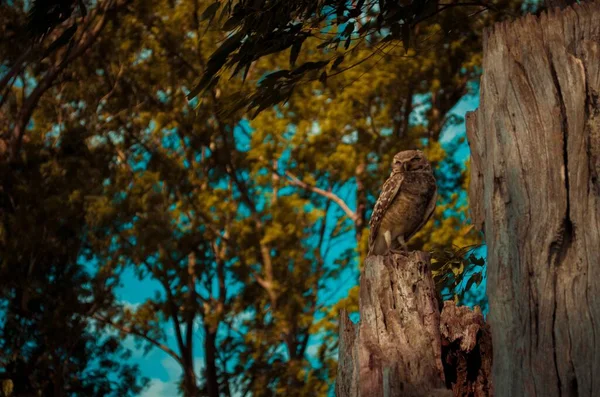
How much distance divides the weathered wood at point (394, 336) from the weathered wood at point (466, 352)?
0.39 ft

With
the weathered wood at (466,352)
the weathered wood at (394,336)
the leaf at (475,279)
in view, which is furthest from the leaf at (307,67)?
the weathered wood at (466,352)

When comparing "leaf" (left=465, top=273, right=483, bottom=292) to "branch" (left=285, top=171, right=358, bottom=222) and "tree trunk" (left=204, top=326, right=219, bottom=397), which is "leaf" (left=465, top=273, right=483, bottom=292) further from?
"tree trunk" (left=204, top=326, right=219, bottom=397)

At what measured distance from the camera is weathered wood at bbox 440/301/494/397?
540cm

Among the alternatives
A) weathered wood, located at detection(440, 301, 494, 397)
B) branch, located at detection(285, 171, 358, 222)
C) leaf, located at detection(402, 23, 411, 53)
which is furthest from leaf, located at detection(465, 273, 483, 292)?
branch, located at detection(285, 171, 358, 222)

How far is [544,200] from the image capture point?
4812mm

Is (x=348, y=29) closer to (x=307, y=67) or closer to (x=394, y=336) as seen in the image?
(x=307, y=67)

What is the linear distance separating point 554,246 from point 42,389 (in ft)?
58.0

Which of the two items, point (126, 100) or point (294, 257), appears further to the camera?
point (126, 100)

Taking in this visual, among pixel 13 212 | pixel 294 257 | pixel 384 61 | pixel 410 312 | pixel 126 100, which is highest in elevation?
pixel 126 100

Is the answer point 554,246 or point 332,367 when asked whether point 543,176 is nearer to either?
point 554,246

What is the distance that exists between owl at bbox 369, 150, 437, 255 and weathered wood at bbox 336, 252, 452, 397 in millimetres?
1267

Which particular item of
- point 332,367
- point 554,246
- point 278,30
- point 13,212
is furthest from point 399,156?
point 13,212

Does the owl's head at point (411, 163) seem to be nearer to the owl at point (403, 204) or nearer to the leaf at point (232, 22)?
the owl at point (403, 204)

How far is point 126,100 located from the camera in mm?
23109
